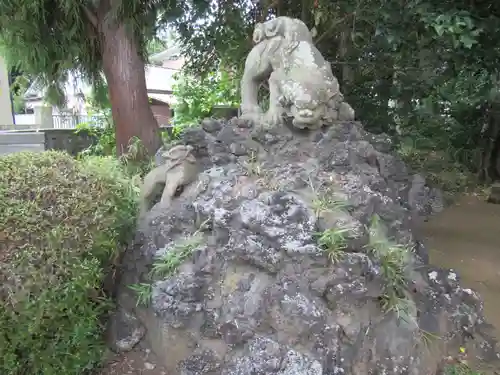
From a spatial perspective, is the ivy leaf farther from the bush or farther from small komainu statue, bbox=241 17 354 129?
the bush

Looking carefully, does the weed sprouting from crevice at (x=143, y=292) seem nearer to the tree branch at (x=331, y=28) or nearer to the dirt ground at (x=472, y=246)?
the dirt ground at (x=472, y=246)

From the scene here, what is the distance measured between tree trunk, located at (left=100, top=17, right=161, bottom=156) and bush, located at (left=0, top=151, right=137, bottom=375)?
10.8ft

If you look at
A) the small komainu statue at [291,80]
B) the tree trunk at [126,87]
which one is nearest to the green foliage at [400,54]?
the small komainu statue at [291,80]

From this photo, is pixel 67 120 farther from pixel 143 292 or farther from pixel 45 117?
pixel 143 292

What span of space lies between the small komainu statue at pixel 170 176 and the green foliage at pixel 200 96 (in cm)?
558

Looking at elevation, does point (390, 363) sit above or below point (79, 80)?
below

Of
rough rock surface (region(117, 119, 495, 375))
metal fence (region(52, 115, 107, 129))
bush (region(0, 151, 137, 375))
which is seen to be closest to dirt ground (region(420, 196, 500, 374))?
rough rock surface (region(117, 119, 495, 375))

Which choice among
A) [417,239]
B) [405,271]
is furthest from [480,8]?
[405,271]

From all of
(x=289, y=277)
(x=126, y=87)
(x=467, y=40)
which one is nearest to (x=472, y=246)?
(x=467, y=40)

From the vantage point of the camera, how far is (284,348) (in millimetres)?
1943

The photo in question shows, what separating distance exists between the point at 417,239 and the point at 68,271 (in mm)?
1968

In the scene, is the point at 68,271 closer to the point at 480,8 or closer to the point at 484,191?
the point at 480,8

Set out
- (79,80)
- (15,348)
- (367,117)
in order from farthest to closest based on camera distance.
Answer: (79,80)
(367,117)
(15,348)

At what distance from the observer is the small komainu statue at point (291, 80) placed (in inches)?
106
